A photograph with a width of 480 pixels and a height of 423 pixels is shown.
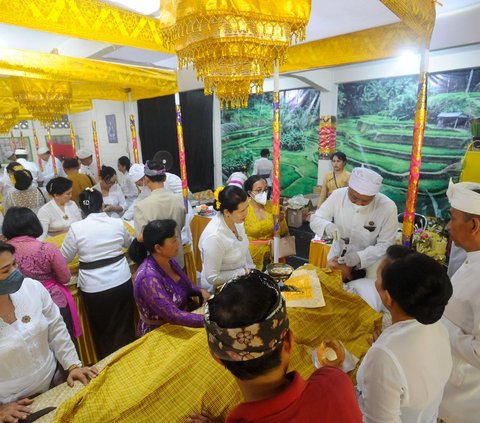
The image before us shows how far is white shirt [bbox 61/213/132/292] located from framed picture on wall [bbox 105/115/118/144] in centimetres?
887

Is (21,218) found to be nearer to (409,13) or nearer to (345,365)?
(345,365)

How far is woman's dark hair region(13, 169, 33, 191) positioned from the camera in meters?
4.36

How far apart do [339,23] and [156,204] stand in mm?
2839

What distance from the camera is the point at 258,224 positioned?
12.2ft

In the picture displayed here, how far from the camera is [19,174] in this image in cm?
435

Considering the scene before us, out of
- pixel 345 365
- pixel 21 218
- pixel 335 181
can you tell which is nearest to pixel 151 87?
pixel 21 218

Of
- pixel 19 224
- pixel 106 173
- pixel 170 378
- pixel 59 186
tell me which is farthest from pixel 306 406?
pixel 106 173

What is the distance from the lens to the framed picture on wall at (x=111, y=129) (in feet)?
35.6

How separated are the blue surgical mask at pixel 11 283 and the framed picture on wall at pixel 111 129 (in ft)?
33.2

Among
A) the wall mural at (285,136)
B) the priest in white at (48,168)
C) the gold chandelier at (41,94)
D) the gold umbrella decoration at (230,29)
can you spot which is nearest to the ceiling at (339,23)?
the gold chandelier at (41,94)

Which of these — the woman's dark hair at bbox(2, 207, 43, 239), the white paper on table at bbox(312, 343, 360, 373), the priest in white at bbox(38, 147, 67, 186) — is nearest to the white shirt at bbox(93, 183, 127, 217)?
the woman's dark hair at bbox(2, 207, 43, 239)

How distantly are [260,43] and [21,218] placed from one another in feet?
7.03

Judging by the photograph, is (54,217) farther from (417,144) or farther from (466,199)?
(466,199)

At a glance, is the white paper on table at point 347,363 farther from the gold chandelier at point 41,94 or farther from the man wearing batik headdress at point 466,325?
the gold chandelier at point 41,94
